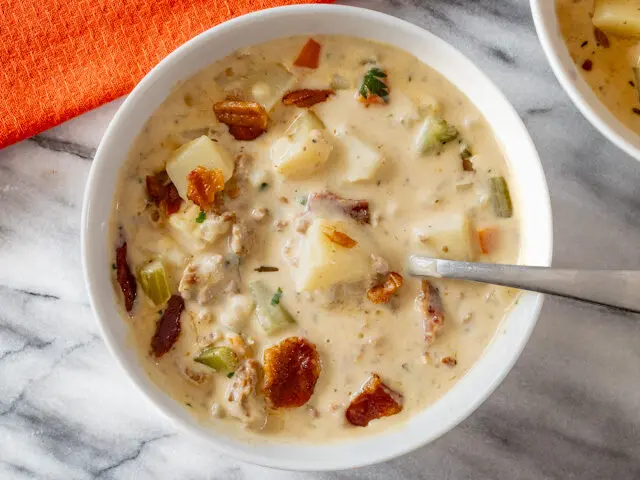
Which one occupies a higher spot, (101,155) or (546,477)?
(101,155)

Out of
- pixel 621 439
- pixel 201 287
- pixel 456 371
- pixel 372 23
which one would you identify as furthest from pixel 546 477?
pixel 372 23

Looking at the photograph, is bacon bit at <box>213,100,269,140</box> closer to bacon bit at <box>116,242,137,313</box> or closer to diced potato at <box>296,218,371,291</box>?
diced potato at <box>296,218,371,291</box>

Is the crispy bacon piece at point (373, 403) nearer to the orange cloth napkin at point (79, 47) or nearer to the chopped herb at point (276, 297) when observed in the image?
the chopped herb at point (276, 297)

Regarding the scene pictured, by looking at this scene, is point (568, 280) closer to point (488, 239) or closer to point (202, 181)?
point (488, 239)

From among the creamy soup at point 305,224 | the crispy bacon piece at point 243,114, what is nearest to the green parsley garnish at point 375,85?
the creamy soup at point 305,224

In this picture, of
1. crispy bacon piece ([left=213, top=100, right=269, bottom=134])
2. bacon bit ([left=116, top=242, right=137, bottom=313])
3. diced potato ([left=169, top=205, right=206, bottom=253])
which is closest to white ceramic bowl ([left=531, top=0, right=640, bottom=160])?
crispy bacon piece ([left=213, top=100, right=269, bottom=134])

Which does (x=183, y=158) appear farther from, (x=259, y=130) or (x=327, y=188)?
(x=327, y=188)
